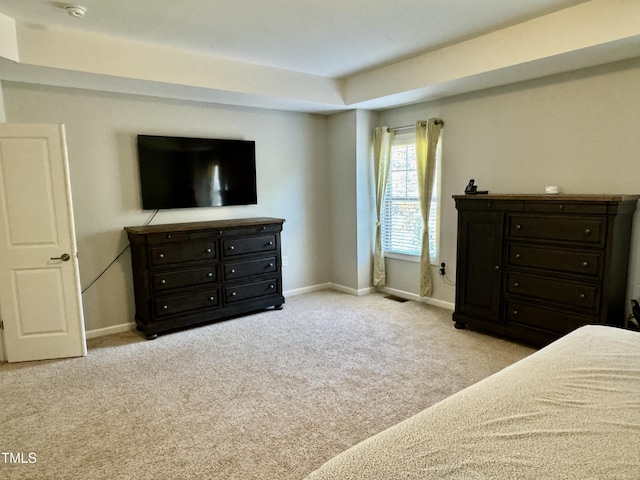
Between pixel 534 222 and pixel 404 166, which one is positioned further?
pixel 404 166

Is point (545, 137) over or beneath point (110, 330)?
over

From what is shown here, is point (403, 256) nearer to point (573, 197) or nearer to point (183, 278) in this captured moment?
point (573, 197)

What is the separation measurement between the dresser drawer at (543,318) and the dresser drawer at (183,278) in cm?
297

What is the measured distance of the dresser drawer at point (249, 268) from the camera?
14.8ft

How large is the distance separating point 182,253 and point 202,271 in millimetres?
295

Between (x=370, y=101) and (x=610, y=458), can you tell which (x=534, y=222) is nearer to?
(x=370, y=101)

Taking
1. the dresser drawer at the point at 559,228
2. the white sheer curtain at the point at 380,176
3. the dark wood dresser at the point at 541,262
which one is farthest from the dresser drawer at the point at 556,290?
the white sheer curtain at the point at 380,176

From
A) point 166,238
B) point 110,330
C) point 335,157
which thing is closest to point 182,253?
point 166,238

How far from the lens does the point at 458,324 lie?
13.9 ft

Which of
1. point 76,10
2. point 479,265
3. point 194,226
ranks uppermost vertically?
point 76,10

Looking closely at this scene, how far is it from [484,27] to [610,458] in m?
3.35

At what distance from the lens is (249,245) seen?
4637mm

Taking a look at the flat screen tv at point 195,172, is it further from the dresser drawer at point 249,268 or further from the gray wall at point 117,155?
the dresser drawer at point 249,268

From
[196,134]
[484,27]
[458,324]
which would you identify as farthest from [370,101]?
[458,324]
